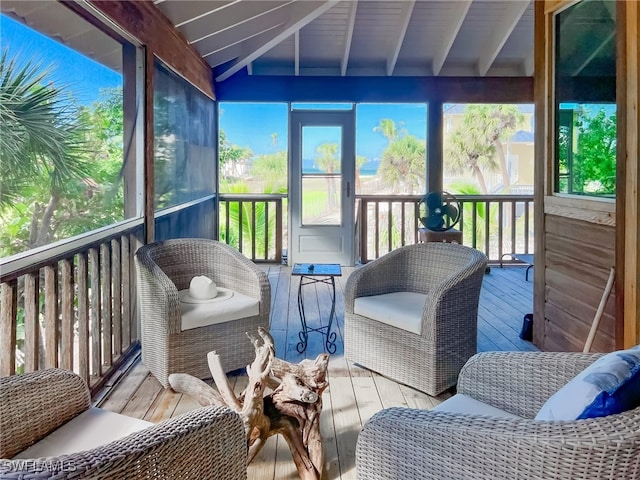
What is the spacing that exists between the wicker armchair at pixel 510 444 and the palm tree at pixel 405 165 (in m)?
5.73

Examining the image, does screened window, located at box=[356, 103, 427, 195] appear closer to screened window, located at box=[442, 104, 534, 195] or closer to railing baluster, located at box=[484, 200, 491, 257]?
screened window, located at box=[442, 104, 534, 195]

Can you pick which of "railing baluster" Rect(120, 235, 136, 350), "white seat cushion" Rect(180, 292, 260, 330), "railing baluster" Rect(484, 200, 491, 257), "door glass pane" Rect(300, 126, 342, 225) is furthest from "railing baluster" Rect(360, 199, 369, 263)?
"white seat cushion" Rect(180, 292, 260, 330)

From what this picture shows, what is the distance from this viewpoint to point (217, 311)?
2.99m

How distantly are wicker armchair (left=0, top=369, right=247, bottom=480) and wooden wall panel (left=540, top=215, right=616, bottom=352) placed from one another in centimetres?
221

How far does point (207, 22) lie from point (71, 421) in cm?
419

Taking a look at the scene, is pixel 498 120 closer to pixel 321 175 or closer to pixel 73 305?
pixel 321 175

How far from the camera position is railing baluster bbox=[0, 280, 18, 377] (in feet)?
6.78

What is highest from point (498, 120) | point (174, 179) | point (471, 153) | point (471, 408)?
point (498, 120)

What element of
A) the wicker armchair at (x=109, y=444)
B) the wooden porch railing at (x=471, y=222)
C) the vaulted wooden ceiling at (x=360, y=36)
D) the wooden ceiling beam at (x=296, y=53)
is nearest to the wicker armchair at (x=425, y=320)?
the wicker armchair at (x=109, y=444)

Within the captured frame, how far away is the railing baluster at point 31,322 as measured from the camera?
2248 millimetres

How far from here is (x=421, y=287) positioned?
11.2 ft

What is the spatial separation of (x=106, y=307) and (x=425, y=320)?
6.01 ft

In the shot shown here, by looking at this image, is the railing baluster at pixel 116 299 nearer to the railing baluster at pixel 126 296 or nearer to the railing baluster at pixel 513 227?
the railing baluster at pixel 126 296

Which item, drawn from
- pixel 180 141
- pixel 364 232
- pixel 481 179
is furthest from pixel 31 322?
pixel 481 179
